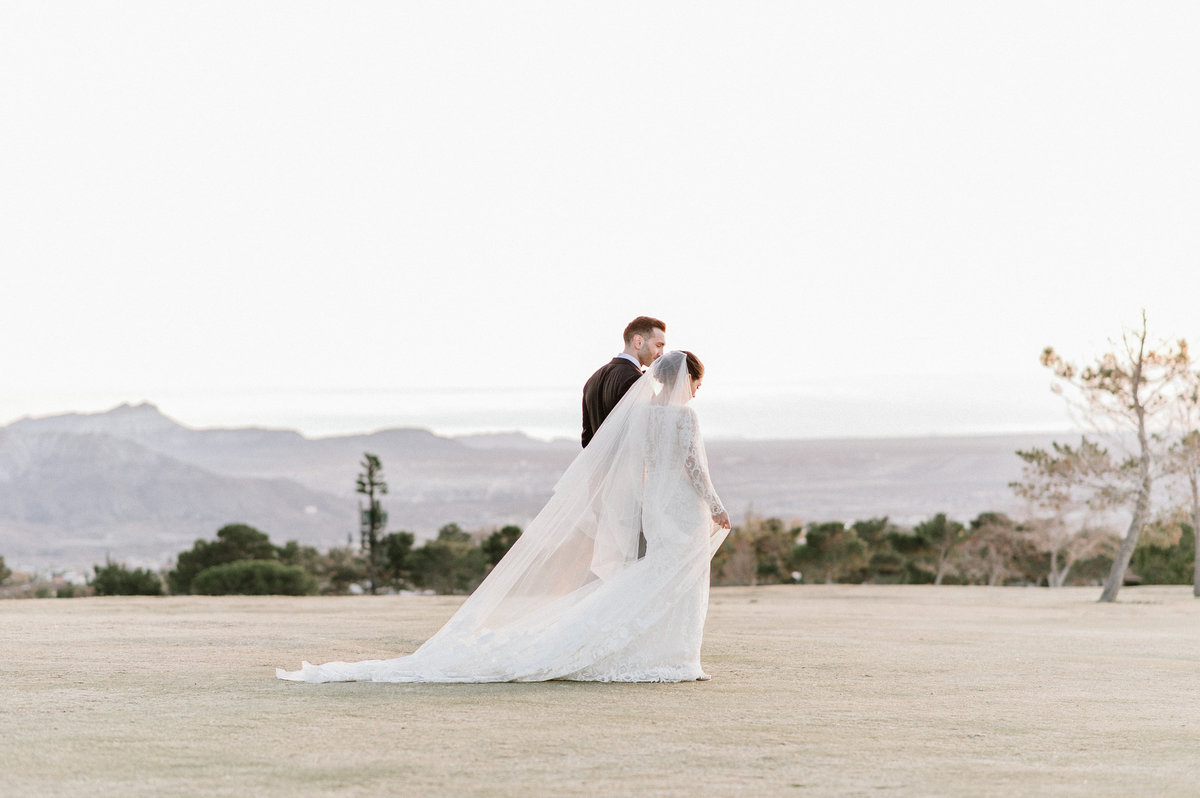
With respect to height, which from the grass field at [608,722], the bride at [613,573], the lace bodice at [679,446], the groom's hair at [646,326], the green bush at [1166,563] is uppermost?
the groom's hair at [646,326]

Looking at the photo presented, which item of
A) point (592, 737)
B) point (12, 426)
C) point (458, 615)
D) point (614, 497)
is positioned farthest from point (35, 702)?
point (12, 426)

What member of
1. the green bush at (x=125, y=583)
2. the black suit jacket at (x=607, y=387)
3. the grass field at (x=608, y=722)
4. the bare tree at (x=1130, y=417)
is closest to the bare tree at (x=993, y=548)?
the bare tree at (x=1130, y=417)

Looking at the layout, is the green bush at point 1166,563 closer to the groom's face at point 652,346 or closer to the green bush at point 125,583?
the green bush at point 125,583

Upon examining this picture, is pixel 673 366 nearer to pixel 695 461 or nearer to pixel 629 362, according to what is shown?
pixel 695 461

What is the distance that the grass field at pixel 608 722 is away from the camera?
4637 millimetres

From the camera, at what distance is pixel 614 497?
25.3 feet

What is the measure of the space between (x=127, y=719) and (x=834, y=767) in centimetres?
340

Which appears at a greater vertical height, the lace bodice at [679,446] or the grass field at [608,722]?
the lace bodice at [679,446]

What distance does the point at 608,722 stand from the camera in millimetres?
5793

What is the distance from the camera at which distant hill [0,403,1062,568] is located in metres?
85.3

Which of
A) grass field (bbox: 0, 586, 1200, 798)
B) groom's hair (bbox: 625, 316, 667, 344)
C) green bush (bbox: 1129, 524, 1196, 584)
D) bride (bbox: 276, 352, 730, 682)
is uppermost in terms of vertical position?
groom's hair (bbox: 625, 316, 667, 344)

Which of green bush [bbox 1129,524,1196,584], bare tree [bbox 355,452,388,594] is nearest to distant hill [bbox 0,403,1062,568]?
bare tree [bbox 355,452,388,594]

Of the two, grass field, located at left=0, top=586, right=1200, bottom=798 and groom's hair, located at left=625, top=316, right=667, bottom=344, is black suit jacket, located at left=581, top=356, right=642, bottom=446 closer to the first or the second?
groom's hair, located at left=625, top=316, right=667, bottom=344

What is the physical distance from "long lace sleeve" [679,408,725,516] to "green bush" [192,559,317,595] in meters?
19.2
